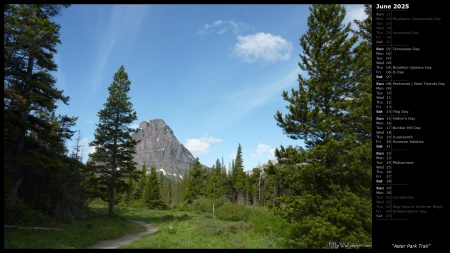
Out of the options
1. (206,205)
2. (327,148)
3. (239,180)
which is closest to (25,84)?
(327,148)

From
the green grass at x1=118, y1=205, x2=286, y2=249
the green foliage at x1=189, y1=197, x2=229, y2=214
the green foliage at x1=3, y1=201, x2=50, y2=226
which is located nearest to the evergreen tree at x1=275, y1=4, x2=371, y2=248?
the green grass at x1=118, y1=205, x2=286, y2=249

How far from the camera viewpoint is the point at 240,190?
88.6 m

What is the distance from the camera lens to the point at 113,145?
39.4m

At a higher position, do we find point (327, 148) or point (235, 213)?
point (327, 148)

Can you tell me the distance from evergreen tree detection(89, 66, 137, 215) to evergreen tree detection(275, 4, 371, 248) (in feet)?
92.6

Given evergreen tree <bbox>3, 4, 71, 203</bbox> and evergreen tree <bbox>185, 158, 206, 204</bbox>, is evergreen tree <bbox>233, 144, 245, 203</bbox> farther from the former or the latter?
evergreen tree <bbox>3, 4, 71, 203</bbox>

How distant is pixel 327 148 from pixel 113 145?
107 ft

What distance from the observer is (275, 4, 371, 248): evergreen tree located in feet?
46.8

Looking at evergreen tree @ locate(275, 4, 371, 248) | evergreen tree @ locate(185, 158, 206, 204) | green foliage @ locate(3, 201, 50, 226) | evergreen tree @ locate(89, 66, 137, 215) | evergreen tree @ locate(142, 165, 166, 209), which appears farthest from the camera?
evergreen tree @ locate(185, 158, 206, 204)

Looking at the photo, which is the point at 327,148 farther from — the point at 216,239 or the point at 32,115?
the point at 32,115

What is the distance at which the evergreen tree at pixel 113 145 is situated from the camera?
126ft

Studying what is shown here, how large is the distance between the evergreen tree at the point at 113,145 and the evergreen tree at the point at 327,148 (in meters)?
28.2
